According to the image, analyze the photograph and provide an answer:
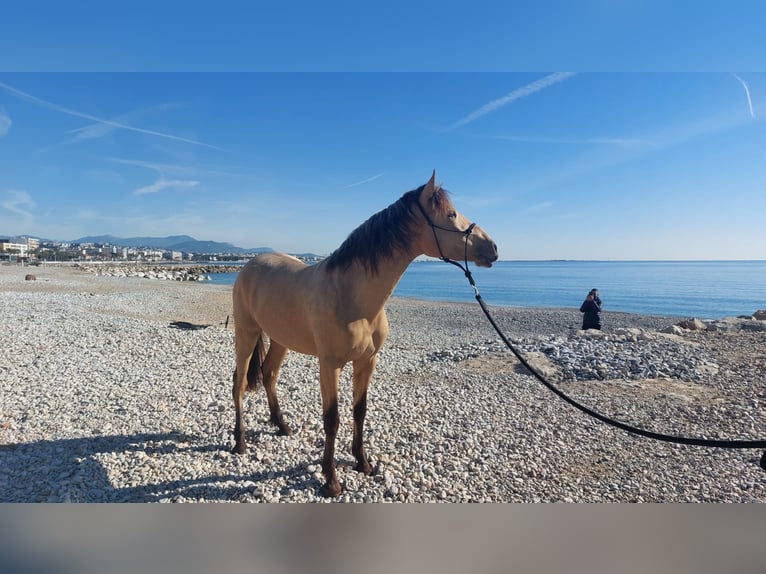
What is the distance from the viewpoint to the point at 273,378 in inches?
155

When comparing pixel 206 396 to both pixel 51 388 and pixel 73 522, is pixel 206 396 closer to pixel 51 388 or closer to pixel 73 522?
pixel 51 388

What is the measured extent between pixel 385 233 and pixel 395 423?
7.95 feet

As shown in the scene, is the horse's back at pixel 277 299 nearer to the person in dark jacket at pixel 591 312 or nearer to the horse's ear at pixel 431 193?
the horse's ear at pixel 431 193

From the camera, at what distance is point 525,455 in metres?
3.50

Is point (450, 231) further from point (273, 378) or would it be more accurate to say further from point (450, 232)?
point (273, 378)

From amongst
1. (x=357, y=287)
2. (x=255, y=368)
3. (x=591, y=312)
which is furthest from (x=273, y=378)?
(x=591, y=312)

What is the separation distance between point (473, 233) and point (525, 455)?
219 centimetres

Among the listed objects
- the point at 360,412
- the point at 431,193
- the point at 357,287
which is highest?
the point at 431,193

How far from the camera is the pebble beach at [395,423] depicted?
2.98 m

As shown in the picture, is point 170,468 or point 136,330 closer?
point 170,468

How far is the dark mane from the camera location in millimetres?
2570

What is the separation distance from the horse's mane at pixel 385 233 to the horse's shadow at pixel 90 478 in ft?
5.65

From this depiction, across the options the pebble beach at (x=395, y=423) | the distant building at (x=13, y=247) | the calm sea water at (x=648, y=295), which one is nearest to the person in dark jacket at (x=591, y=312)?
the pebble beach at (x=395, y=423)

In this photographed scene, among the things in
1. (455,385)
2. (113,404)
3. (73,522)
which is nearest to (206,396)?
(113,404)
